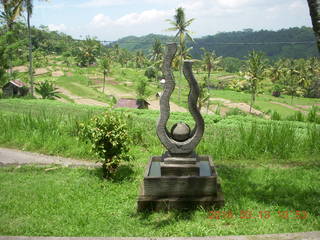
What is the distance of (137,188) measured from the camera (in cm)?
603

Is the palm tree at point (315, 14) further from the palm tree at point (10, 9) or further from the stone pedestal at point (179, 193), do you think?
the palm tree at point (10, 9)

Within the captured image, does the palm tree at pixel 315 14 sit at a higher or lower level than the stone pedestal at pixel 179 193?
higher

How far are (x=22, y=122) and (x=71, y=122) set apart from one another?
1656 mm

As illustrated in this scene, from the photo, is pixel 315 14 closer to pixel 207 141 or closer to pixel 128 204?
pixel 128 204

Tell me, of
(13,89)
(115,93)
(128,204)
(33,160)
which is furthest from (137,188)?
(115,93)

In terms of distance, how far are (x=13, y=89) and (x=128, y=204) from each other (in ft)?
100

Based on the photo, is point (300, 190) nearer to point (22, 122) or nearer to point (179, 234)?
point (179, 234)

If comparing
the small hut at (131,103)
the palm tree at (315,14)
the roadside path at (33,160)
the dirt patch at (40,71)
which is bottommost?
the small hut at (131,103)

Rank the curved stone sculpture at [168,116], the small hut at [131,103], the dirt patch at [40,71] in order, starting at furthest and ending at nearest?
the dirt patch at [40,71] < the small hut at [131,103] < the curved stone sculpture at [168,116]

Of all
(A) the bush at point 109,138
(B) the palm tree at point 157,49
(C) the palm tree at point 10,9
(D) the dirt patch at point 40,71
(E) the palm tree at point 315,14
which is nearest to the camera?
(E) the palm tree at point 315,14

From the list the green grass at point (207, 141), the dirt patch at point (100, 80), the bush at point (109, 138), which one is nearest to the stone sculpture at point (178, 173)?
the bush at point (109, 138)
